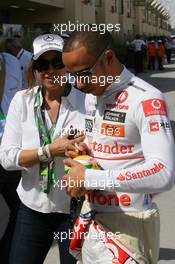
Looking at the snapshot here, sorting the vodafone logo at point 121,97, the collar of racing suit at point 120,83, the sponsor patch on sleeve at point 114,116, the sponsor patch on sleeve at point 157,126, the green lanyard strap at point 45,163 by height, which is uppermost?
the collar of racing suit at point 120,83

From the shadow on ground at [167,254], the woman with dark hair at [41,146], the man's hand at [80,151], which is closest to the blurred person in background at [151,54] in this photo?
the shadow on ground at [167,254]

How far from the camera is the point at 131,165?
1999mm

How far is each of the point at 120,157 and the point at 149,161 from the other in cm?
22

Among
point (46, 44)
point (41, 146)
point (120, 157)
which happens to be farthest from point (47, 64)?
point (120, 157)

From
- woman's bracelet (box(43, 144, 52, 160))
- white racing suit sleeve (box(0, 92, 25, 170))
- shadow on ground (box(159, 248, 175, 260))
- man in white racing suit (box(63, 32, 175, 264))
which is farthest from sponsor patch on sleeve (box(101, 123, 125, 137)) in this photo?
shadow on ground (box(159, 248, 175, 260))

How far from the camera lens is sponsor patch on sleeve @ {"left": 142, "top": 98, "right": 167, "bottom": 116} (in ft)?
6.08

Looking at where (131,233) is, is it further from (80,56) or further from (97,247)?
(80,56)

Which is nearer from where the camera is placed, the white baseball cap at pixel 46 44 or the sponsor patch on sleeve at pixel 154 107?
the sponsor patch on sleeve at pixel 154 107

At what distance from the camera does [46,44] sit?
2.57m

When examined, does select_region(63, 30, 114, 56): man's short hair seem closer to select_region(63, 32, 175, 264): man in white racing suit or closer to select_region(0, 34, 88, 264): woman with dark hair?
select_region(63, 32, 175, 264): man in white racing suit

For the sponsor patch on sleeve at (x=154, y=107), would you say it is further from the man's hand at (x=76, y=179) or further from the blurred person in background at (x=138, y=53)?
the blurred person in background at (x=138, y=53)

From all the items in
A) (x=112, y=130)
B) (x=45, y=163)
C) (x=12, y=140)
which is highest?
(x=112, y=130)

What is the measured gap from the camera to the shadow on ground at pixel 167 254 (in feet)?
13.5

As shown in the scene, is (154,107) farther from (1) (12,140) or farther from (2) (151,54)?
(2) (151,54)
